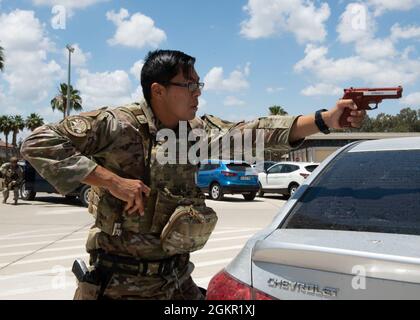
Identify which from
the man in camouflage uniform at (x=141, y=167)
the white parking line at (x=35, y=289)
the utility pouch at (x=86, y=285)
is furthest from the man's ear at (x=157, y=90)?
the white parking line at (x=35, y=289)

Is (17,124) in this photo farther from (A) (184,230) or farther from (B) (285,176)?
(A) (184,230)

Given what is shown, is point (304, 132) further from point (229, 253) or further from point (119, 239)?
point (229, 253)

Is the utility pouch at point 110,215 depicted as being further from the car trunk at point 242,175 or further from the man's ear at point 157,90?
the car trunk at point 242,175

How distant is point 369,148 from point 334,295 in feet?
4.00

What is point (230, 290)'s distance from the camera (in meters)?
1.67

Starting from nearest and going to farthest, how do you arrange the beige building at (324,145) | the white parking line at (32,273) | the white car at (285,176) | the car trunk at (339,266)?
the car trunk at (339,266) < the white parking line at (32,273) < the white car at (285,176) < the beige building at (324,145)

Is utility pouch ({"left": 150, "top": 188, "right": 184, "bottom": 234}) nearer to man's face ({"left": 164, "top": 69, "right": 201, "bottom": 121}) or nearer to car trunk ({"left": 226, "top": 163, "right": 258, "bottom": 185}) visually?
man's face ({"left": 164, "top": 69, "right": 201, "bottom": 121})

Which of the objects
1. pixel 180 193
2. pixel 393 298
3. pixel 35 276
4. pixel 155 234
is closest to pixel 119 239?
pixel 155 234

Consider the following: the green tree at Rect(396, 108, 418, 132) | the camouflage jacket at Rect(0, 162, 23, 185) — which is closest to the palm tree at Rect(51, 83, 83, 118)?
the camouflage jacket at Rect(0, 162, 23, 185)

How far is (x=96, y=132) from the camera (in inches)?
88.4

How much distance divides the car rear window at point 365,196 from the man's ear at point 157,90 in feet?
2.77

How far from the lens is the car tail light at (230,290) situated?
1581 mm

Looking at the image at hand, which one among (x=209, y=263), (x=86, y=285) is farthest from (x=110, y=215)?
(x=209, y=263)

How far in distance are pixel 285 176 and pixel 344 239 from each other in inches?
636
